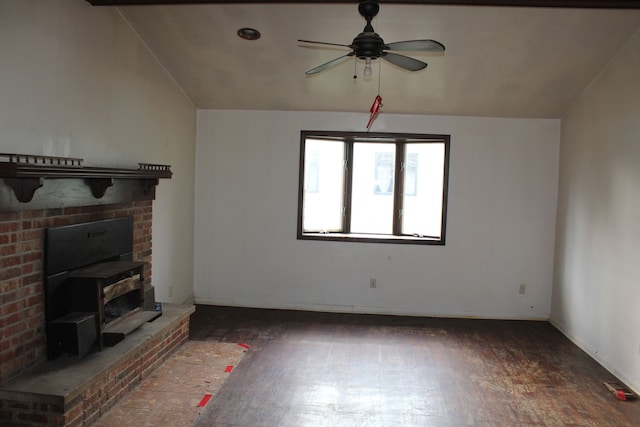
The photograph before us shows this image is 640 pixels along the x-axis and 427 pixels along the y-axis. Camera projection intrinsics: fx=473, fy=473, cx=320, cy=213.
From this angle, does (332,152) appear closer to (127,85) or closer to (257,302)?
(257,302)

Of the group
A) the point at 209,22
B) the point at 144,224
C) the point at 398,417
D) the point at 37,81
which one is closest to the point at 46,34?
the point at 37,81

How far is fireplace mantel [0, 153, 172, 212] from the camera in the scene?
7.79 feet

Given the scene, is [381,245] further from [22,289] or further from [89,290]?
[22,289]

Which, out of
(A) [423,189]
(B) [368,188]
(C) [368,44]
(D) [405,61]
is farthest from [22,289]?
(A) [423,189]

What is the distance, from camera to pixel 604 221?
419cm

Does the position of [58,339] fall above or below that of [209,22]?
below

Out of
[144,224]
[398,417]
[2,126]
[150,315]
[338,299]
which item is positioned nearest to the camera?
[2,126]

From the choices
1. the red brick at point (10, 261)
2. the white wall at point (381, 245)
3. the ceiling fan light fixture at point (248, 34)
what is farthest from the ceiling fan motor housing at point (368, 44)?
the white wall at point (381, 245)

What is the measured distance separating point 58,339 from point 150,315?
2.63ft

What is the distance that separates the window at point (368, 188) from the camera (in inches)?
215

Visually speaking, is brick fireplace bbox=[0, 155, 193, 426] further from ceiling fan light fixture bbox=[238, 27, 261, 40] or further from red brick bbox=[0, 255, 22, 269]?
ceiling fan light fixture bbox=[238, 27, 261, 40]

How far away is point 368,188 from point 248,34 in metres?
2.34

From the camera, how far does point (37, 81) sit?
274 cm

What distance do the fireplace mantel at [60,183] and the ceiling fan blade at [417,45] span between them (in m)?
1.97
